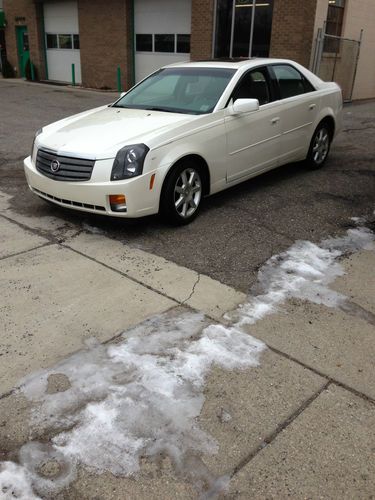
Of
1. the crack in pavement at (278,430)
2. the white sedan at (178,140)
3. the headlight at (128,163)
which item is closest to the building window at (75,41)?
the white sedan at (178,140)

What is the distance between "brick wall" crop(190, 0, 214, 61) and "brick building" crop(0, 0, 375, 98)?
0.03 metres

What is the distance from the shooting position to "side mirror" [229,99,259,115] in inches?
213

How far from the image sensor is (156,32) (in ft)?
60.2

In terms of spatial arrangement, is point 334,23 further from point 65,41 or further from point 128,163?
point 128,163

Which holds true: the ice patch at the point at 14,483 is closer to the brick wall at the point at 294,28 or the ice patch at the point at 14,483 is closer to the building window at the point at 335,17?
the brick wall at the point at 294,28

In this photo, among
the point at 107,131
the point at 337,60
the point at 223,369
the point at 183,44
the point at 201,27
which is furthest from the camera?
the point at 183,44

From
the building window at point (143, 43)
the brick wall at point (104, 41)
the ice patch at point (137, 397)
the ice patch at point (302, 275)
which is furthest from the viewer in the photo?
the brick wall at point (104, 41)

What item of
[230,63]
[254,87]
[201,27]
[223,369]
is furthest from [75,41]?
[223,369]

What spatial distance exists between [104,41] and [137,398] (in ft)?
64.3

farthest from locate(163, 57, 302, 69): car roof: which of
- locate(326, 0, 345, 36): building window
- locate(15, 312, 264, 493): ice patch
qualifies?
locate(326, 0, 345, 36): building window

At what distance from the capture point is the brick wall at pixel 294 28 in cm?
1406

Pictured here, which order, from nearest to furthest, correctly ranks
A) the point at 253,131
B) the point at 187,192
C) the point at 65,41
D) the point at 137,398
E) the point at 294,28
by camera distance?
the point at 137,398
the point at 187,192
the point at 253,131
the point at 294,28
the point at 65,41

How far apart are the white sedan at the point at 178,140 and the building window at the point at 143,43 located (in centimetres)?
1320

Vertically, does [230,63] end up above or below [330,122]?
above
